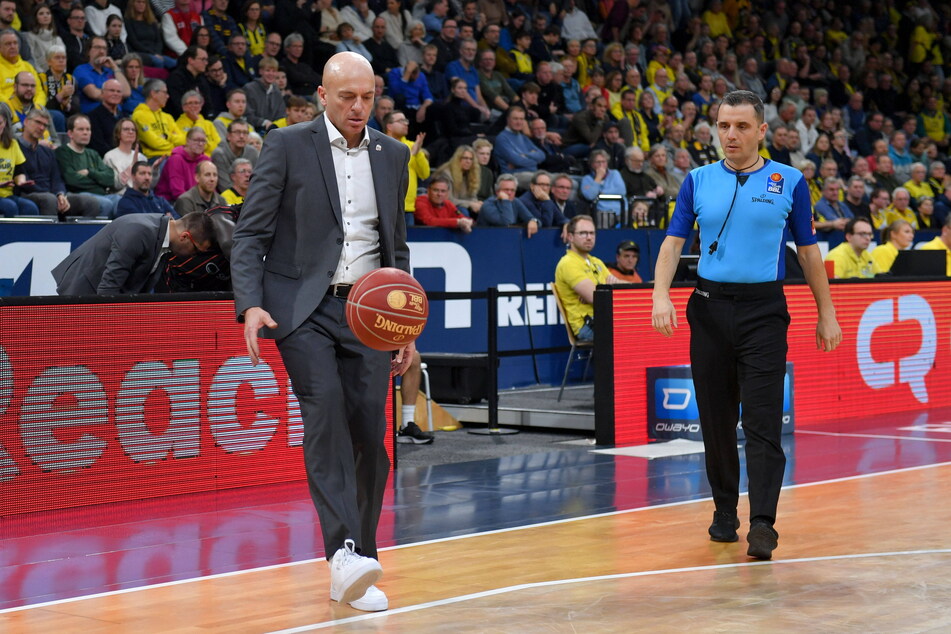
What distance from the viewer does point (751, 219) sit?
6.17 metres

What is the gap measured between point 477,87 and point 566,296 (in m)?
5.78

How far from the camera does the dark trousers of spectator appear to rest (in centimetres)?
1140

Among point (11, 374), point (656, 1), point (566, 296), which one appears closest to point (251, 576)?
point (11, 374)

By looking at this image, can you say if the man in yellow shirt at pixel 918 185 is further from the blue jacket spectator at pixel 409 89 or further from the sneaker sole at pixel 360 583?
the sneaker sole at pixel 360 583

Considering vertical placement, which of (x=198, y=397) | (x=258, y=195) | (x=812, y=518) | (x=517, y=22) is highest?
(x=517, y=22)

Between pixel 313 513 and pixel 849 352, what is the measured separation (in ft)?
21.7

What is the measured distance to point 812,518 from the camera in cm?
704

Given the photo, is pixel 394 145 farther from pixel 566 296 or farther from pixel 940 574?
pixel 566 296

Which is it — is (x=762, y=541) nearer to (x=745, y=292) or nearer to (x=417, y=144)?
(x=745, y=292)

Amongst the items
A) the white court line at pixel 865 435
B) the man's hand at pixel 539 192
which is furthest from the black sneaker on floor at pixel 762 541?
the man's hand at pixel 539 192

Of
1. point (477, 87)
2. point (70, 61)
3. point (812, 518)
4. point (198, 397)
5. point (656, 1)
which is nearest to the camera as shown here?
point (812, 518)

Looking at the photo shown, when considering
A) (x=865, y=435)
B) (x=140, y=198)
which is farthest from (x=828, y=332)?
(x=140, y=198)

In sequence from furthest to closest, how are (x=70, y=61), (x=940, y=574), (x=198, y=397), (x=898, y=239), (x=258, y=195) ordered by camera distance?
(x=898, y=239) → (x=70, y=61) → (x=198, y=397) → (x=940, y=574) → (x=258, y=195)

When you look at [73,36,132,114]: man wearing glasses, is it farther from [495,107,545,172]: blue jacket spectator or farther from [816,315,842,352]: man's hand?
[816,315,842,352]: man's hand
